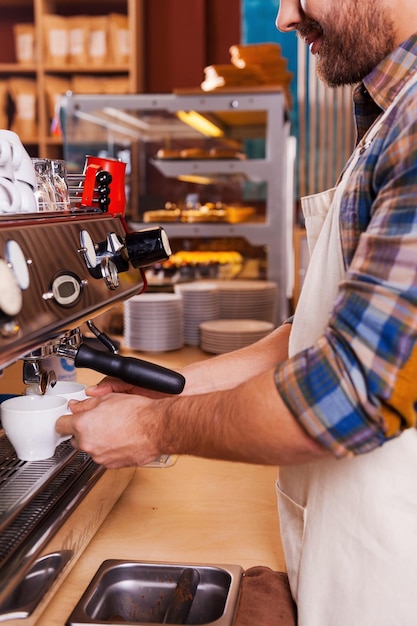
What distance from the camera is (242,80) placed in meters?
3.14

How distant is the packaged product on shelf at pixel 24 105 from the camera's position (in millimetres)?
4805

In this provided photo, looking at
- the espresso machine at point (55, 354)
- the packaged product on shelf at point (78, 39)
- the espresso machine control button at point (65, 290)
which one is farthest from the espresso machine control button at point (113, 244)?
the packaged product on shelf at point (78, 39)

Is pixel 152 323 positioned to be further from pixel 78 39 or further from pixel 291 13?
pixel 78 39

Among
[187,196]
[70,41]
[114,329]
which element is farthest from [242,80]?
[70,41]

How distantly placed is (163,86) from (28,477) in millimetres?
4506

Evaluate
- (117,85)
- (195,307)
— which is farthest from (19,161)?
(117,85)

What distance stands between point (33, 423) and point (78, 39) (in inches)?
166

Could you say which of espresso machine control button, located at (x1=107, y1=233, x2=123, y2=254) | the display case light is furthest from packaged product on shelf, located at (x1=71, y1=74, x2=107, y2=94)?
espresso machine control button, located at (x1=107, y1=233, x2=123, y2=254)

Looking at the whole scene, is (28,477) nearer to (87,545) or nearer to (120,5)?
(87,545)

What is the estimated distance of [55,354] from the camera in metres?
0.98

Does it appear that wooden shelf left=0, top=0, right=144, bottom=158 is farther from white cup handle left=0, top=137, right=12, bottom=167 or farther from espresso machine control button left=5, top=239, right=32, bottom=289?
espresso machine control button left=5, top=239, right=32, bottom=289

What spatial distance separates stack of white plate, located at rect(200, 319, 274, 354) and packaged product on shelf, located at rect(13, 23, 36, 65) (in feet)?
10.5

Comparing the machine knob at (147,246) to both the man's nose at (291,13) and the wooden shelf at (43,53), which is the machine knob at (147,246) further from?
the wooden shelf at (43,53)

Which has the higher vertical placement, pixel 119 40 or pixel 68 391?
pixel 119 40
